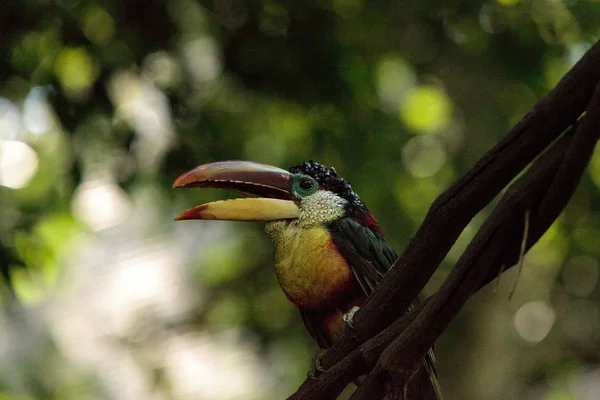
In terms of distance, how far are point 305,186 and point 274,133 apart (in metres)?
2.88

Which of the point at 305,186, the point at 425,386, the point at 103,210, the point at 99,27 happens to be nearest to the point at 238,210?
the point at 305,186

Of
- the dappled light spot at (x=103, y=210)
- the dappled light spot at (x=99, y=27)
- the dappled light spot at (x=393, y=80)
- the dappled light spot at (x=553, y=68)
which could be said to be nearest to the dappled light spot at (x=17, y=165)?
the dappled light spot at (x=99, y=27)

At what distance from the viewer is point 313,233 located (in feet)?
6.98

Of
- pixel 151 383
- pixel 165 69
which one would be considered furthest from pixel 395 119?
pixel 151 383

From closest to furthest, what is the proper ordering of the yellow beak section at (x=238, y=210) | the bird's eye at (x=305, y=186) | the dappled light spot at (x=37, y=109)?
the yellow beak section at (x=238, y=210) → the bird's eye at (x=305, y=186) → the dappled light spot at (x=37, y=109)

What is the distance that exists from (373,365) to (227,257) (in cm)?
429

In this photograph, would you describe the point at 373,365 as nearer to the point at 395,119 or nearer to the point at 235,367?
the point at 395,119

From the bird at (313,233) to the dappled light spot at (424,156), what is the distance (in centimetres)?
297

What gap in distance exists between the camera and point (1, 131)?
4.13 m

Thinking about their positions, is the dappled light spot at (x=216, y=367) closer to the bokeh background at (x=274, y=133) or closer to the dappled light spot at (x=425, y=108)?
the bokeh background at (x=274, y=133)

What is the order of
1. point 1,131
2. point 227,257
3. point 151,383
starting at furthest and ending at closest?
point 151,383
point 227,257
point 1,131

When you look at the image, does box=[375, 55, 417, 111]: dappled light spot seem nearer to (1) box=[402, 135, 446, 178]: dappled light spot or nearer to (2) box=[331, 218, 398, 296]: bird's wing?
(1) box=[402, 135, 446, 178]: dappled light spot

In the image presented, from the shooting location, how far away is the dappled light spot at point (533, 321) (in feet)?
19.4

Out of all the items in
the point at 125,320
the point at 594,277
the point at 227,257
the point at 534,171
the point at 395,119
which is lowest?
the point at 534,171
